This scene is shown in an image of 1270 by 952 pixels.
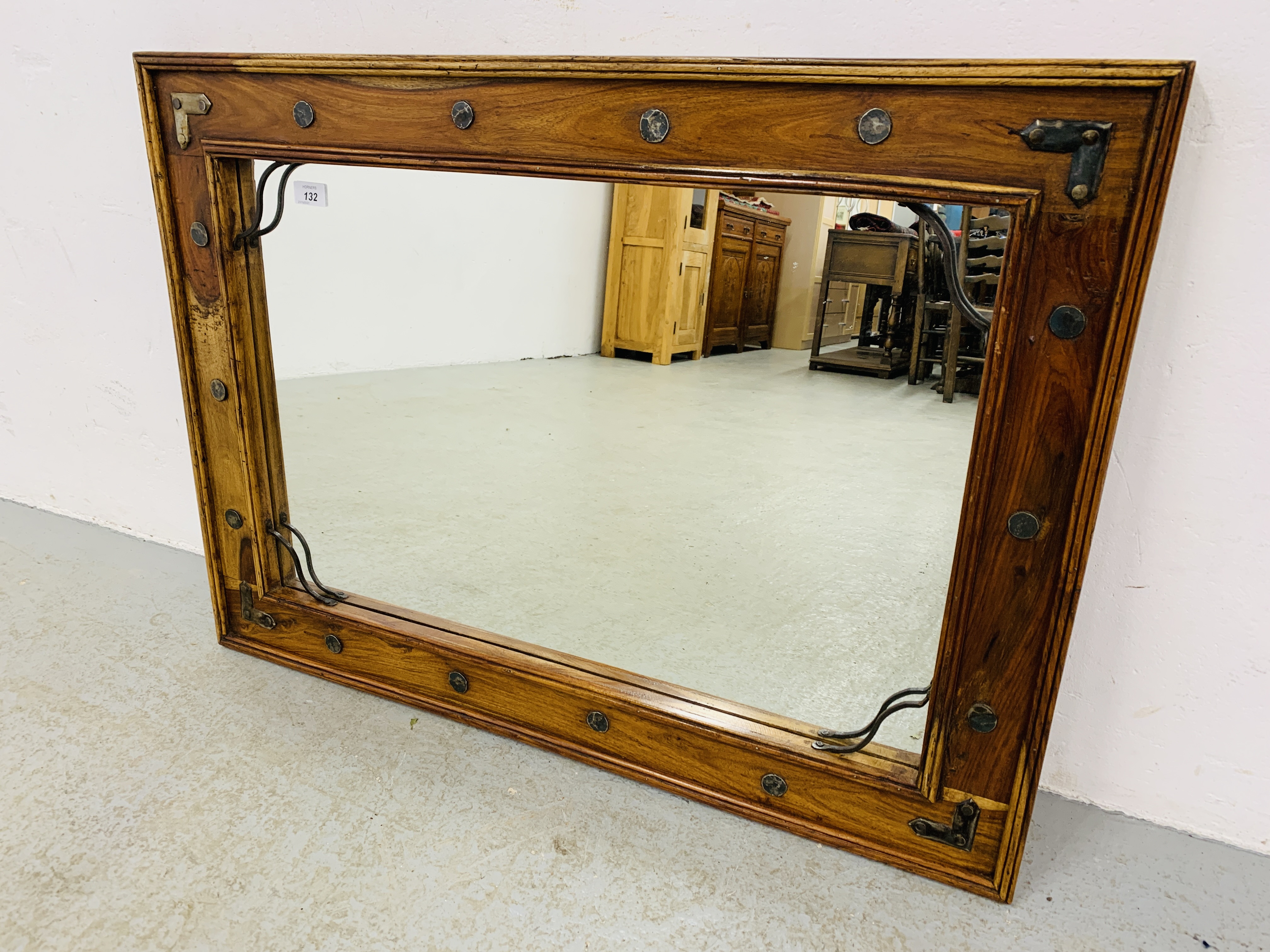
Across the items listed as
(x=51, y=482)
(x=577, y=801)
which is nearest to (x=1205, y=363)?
(x=577, y=801)

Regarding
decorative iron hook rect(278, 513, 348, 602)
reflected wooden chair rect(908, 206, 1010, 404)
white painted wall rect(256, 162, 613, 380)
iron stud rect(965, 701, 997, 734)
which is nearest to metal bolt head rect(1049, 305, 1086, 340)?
iron stud rect(965, 701, 997, 734)

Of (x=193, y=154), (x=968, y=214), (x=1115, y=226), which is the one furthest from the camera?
(x=968, y=214)

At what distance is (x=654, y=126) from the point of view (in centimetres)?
94

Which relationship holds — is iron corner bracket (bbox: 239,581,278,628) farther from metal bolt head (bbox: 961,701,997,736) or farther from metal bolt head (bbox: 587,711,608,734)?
metal bolt head (bbox: 961,701,997,736)

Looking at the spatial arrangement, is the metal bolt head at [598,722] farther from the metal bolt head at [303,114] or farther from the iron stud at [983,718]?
the metal bolt head at [303,114]

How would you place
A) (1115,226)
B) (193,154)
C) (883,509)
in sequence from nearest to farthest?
1. (1115,226)
2. (193,154)
3. (883,509)

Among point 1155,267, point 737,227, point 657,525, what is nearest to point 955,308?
point 737,227

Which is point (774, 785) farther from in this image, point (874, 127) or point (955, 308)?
point (955, 308)

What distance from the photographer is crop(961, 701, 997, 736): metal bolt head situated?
0.96 m

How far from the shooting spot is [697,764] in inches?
44.6

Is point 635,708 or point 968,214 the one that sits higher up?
point 968,214

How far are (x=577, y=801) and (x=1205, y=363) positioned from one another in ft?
3.18

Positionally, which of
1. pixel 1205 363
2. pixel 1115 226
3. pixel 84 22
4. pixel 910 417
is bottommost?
pixel 910 417

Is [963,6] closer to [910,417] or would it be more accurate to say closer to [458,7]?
[458,7]
